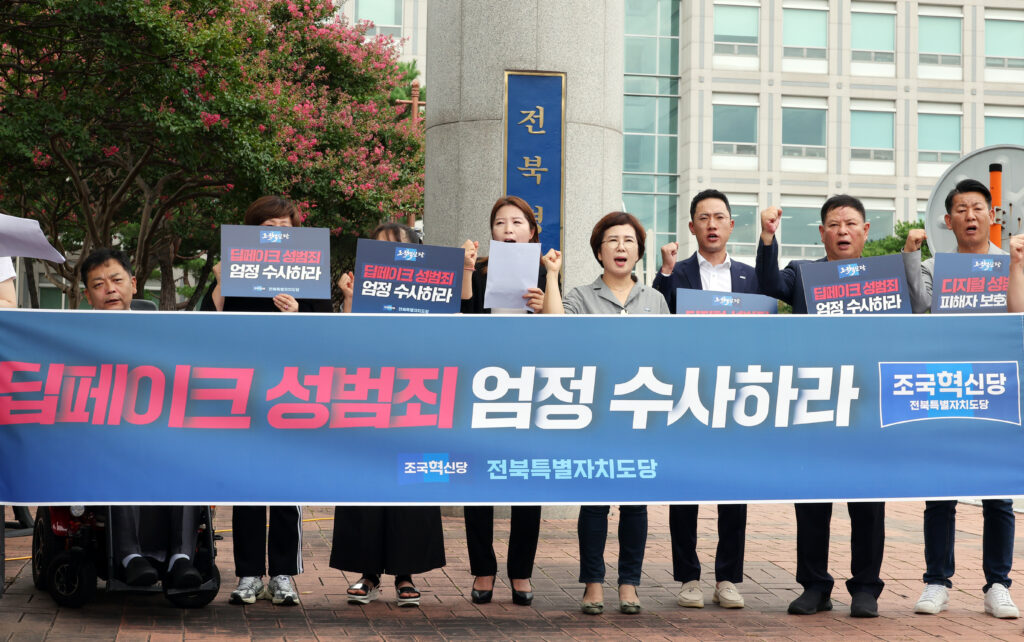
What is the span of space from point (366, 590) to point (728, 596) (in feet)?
6.54

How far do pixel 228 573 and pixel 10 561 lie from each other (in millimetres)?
1474

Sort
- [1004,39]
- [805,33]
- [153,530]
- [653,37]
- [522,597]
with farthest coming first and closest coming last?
[1004,39] < [805,33] < [653,37] < [522,597] < [153,530]

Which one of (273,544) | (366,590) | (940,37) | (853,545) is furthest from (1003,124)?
(273,544)

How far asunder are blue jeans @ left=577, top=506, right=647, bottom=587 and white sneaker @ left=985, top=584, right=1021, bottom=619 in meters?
1.93

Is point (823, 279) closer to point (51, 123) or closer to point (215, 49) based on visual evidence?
point (215, 49)

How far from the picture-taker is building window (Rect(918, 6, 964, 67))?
45.0m

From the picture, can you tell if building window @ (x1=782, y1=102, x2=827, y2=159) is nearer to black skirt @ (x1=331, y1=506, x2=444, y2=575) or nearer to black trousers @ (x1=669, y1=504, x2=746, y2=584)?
black trousers @ (x1=669, y1=504, x2=746, y2=584)

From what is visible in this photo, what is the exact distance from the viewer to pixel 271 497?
211 inches

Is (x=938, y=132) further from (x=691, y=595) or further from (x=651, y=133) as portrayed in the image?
(x=691, y=595)

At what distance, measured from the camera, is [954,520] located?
6.02 m

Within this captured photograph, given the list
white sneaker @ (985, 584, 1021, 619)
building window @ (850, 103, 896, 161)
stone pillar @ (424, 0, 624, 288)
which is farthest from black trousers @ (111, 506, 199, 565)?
building window @ (850, 103, 896, 161)

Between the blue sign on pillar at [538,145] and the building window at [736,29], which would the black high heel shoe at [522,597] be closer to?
the blue sign on pillar at [538,145]

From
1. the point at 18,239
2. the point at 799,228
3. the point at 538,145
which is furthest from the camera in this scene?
the point at 799,228

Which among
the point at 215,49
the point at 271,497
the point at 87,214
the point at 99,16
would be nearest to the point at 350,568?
the point at 271,497
